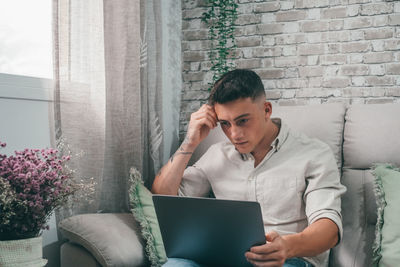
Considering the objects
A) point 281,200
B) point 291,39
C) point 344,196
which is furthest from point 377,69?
point 281,200

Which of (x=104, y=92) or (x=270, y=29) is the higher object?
(x=270, y=29)

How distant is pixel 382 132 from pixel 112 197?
3.89ft

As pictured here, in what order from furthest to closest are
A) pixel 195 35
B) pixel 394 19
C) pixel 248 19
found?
pixel 195 35 → pixel 248 19 → pixel 394 19

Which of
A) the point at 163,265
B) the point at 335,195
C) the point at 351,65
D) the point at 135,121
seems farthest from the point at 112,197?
the point at 351,65

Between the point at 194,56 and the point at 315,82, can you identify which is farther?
the point at 194,56

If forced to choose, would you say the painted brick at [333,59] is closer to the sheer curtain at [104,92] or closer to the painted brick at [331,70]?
the painted brick at [331,70]

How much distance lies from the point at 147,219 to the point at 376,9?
64.5 inches

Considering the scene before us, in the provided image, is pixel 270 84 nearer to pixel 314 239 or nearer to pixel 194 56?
pixel 194 56

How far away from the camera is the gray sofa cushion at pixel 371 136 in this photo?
172 centimetres

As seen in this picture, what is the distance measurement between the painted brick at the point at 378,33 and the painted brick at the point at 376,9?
0.09 m

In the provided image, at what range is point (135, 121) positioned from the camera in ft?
5.59

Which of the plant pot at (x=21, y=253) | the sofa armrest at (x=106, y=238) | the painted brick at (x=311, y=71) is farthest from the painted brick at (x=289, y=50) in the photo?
the plant pot at (x=21, y=253)

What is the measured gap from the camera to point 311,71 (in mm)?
2262

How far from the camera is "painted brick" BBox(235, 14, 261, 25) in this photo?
236 centimetres
